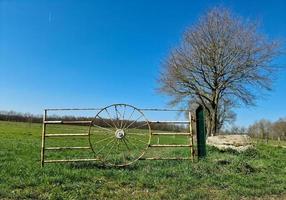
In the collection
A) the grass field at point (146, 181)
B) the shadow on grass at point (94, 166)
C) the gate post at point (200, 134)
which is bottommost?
the grass field at point (146, 181)

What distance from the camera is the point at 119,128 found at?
1466 centimetres

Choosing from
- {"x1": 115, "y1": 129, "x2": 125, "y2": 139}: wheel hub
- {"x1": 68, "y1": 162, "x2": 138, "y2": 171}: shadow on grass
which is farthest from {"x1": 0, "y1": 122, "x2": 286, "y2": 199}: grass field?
{"x1": 115, "y1": 129, "x2": 125, "y2": 139}: wheel hub

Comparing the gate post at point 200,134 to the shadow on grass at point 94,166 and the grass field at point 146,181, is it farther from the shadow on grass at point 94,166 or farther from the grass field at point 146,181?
the shadow on grass at point 94,166

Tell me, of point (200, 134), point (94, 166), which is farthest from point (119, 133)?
point (200, 134)

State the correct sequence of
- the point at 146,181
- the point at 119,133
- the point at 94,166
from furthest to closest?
the point at 119,133 → the point at 94,166 → the point at 146,181

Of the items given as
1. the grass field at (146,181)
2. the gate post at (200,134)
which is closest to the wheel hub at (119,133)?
the grass field at (146,181)

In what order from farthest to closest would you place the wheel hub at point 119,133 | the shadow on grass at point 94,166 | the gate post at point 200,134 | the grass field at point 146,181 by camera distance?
1. the gate post at point 200,134
2. the wheel hub at point 119,133
3. the shadow on grass at point 94,166
4. the grass field at point 146,181

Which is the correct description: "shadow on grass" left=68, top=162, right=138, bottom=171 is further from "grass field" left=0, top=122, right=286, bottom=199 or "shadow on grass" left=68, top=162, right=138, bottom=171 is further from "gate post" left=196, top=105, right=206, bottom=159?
"gate post" left=196, top=105, right=206, bottom=159

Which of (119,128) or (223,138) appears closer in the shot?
(119,128)

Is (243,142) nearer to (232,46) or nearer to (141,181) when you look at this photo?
(141,181)

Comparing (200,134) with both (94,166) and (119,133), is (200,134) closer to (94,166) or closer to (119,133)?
(119,133)

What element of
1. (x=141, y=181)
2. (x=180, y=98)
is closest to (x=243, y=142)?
(x=141, y=181)

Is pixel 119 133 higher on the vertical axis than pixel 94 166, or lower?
higher

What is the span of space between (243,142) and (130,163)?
8.69 metres
